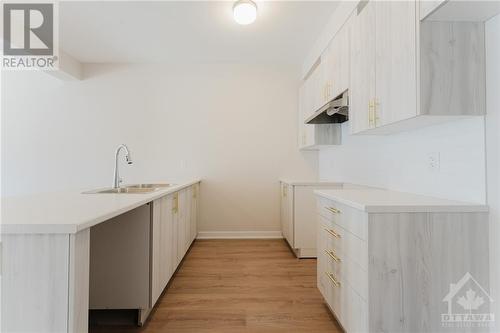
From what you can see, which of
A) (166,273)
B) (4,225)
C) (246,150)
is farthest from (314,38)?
(4,225)

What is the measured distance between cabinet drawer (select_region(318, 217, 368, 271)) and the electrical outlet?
667 millimetres

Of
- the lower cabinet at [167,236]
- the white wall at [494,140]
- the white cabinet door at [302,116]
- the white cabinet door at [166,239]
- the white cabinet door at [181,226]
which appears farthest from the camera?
the white cabinet door at [302,116]

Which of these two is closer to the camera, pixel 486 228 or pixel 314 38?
pixel 486 228

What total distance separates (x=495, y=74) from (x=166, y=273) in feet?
7.71

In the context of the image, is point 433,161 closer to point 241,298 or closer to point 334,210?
point 334,210

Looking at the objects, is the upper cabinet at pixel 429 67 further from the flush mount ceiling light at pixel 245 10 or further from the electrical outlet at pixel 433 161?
the flush mount ceiling light at pixel 245 10

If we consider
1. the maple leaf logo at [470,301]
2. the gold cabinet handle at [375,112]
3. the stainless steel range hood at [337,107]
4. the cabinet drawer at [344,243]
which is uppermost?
the stainless steel range hood at [337,107]

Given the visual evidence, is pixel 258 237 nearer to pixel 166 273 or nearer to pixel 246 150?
pixel 246 150

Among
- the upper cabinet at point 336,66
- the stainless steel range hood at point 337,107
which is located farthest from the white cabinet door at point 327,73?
the stainless steel range hood at point 337,107

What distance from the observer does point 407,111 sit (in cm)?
147

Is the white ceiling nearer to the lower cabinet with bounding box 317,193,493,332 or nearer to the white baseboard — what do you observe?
the lower cabinet with bounding box 317,193,493,332

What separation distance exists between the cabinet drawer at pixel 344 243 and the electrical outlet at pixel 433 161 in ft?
2.19

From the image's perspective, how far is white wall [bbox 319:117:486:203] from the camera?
1403mm

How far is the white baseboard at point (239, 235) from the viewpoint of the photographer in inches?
163
